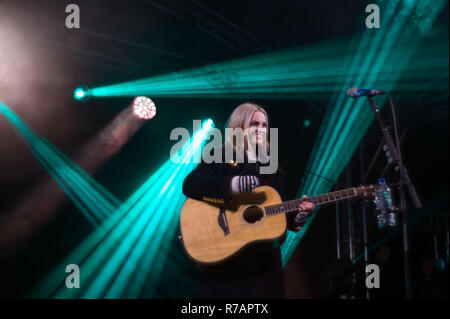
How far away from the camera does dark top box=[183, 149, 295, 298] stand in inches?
101

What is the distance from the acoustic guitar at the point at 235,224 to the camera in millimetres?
2713

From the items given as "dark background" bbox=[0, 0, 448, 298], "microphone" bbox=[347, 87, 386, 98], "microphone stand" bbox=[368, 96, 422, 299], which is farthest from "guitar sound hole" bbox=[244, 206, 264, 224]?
"dark background" bbox=[0, 0, 448, 298]

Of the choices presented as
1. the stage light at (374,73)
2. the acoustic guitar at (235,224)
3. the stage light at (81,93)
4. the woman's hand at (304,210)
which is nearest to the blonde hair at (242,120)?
the acoustic guitar at (235,224)

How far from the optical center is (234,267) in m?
2.69

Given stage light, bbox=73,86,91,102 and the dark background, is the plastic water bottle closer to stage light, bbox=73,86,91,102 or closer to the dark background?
the dark background

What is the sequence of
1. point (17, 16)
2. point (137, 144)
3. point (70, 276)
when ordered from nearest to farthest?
point (17, 16) → point (70, 276) → point (137, 144)

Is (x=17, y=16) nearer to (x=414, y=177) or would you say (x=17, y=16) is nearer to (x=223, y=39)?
(x=223, y=39)

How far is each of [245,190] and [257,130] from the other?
2.18ft

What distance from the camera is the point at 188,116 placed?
7.99 metres

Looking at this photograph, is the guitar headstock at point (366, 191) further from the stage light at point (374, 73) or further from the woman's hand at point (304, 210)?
the stage light at point (374, 73)

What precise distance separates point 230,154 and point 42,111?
5622 mm

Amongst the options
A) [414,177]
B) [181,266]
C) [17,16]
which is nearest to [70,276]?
[181,266]

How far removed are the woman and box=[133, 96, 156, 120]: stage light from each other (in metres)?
4.85


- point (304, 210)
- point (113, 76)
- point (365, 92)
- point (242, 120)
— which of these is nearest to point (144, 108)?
point (113, 76)
